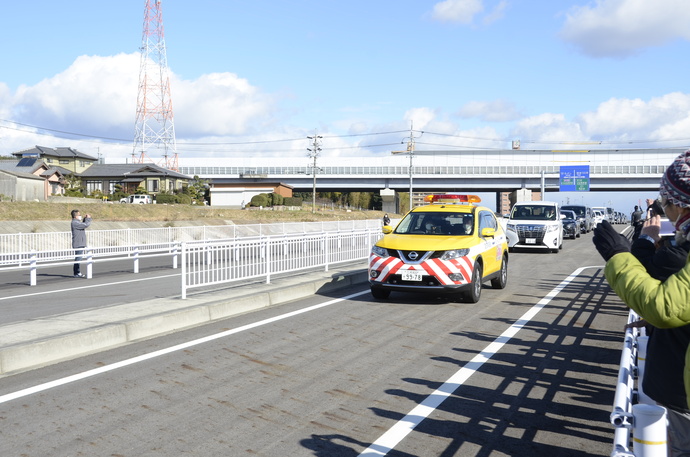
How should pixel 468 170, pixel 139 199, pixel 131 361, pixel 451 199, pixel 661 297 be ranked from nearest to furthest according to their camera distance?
pixel 661 297
pixel 131 361
pixel 451 199
pixel 139 199
pixel 468 170

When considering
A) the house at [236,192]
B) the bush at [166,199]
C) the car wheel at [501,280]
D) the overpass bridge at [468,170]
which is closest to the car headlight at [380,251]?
the car wheel at [501,280]

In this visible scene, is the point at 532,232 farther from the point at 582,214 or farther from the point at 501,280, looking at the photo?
the point at 582,214

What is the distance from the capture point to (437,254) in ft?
40.0

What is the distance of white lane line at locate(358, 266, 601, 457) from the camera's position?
16.4 ft

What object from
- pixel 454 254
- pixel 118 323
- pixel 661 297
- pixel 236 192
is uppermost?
pixel 236 192

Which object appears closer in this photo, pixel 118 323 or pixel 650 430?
pixel 650 430

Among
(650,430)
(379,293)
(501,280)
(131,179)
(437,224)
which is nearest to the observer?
(650,430)

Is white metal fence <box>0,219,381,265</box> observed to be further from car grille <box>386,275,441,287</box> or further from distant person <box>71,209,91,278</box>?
car grille <box>386,275,441,287</box>

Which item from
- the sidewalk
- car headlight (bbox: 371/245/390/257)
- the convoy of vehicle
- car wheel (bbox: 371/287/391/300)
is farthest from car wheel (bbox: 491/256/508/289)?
the sidewalk

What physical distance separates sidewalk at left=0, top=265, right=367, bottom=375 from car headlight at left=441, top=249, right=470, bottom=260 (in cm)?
302

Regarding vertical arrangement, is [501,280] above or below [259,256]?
below

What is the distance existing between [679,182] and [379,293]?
33.6 ft

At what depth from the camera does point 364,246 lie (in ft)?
62.7

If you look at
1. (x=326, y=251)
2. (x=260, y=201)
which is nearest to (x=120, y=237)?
(x=326, y=251)
